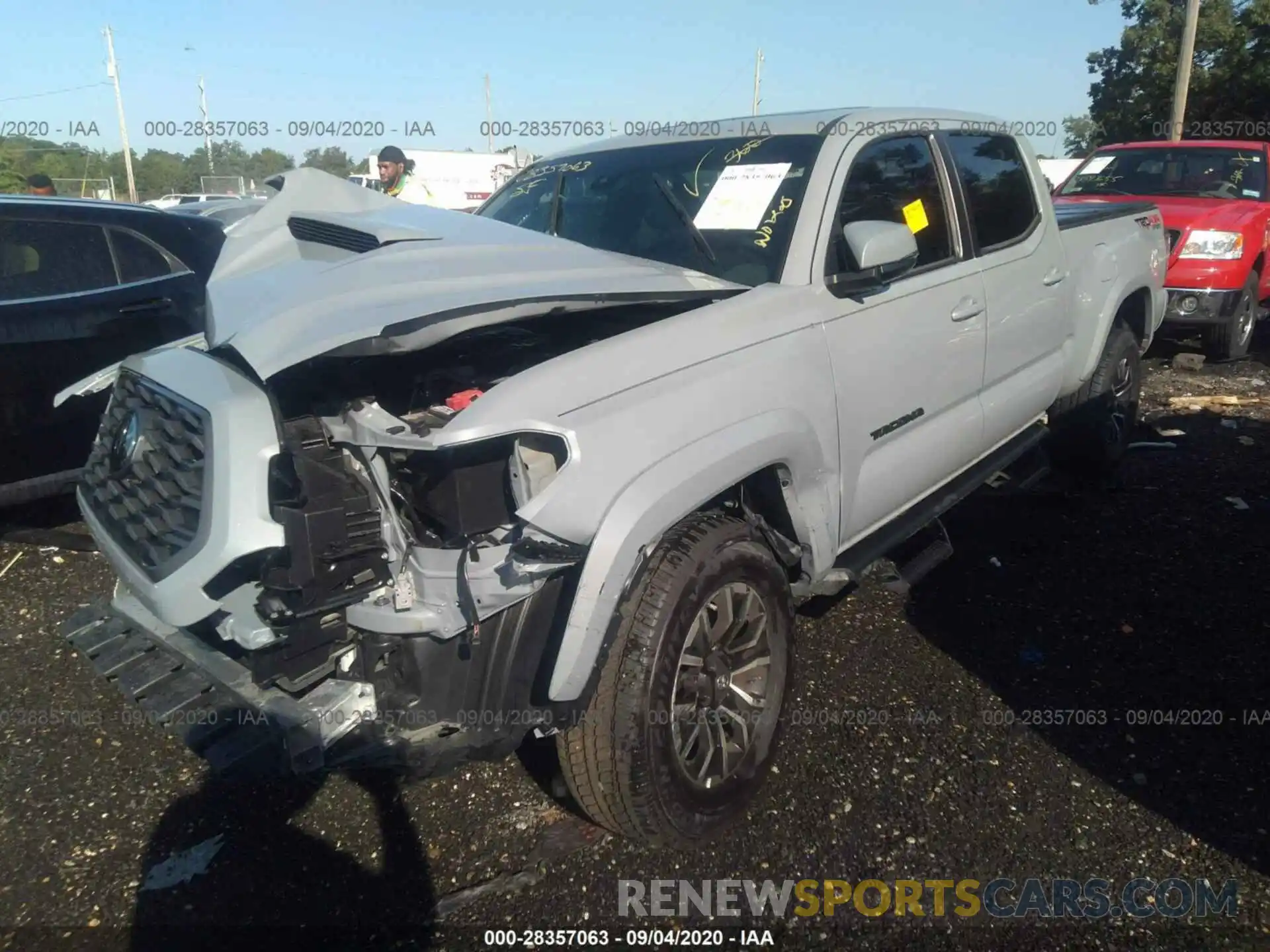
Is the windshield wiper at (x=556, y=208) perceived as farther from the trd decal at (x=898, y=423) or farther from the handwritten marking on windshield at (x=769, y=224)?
the trd decal at (x=898, y=423)

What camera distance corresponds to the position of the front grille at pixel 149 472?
2.26 meters

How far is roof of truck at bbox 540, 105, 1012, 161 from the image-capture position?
11.0ft

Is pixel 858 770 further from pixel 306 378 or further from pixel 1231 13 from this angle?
pixel 1231 13

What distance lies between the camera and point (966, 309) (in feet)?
11.7

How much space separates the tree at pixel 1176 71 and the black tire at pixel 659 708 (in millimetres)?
25959

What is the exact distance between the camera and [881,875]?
2.53m

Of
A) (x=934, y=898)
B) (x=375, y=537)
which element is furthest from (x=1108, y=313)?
(x=375, y=537)

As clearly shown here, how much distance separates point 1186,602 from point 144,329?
499 cm

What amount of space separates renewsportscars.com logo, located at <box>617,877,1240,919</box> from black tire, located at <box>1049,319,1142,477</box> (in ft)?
9.72

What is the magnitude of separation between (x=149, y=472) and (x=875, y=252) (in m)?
2.13

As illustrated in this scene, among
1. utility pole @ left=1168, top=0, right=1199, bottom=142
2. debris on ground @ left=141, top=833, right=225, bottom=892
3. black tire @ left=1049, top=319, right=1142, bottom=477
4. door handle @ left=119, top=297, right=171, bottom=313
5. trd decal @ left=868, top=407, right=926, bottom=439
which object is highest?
utility pole @ left=1168, top=0, right=1199, bottom=142

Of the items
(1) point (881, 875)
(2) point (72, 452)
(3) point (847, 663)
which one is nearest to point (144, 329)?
(2) point (72, 452)

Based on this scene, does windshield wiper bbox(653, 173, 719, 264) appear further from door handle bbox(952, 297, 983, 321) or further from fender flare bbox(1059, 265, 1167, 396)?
fender flare bbox(1059, 265, 1167, 396)

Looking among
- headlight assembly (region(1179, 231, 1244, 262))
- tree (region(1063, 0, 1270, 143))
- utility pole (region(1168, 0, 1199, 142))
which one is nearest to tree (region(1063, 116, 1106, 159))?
tree (region(1063, 0, 1270, 143))
